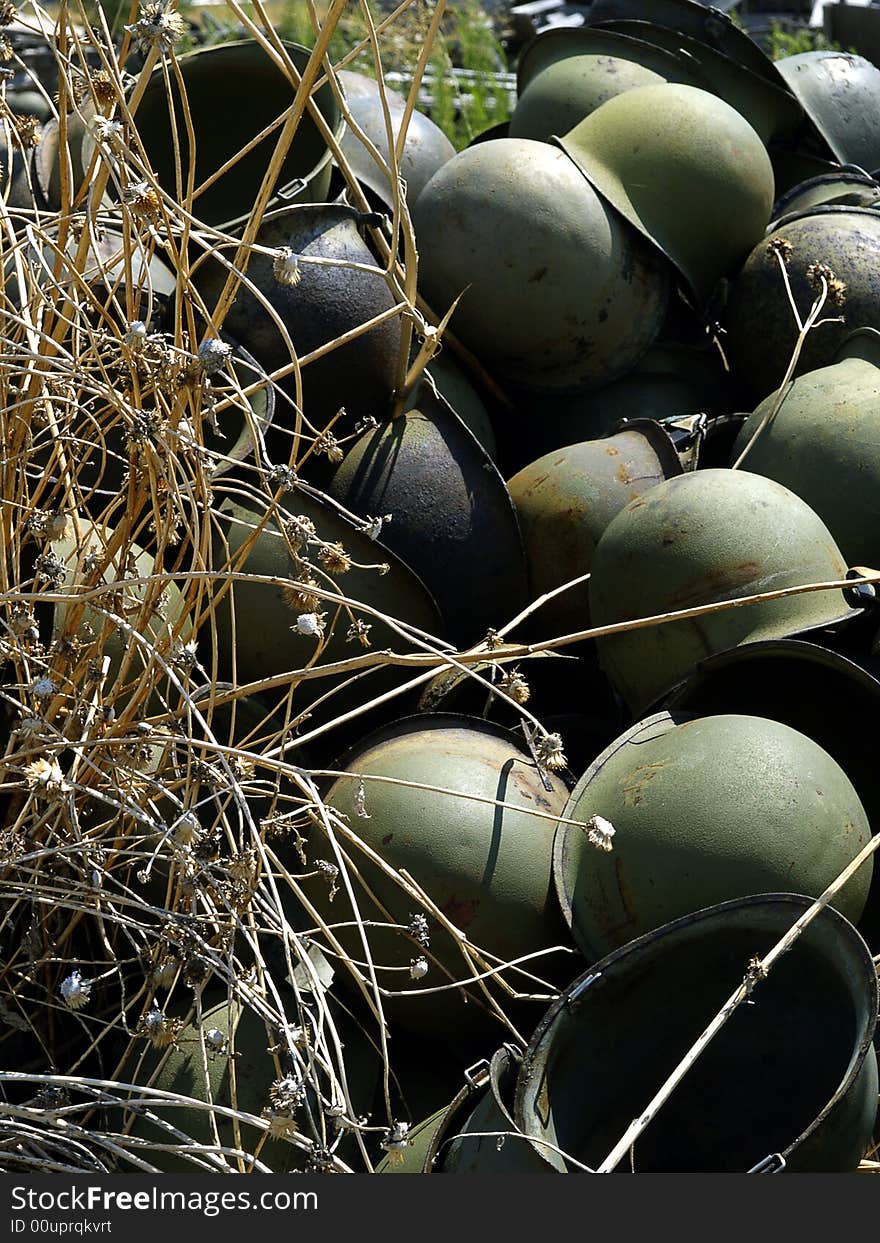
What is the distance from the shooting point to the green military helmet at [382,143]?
3.80 metres

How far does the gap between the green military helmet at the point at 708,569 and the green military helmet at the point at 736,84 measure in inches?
71.4

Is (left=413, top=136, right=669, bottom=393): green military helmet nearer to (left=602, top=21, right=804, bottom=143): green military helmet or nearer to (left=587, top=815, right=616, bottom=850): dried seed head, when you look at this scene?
(left=602, top=21, right=804, bottom=143): green military helmet

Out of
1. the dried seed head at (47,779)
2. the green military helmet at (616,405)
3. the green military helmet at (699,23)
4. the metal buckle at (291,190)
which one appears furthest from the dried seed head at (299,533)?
the green military helmet at (699,23)

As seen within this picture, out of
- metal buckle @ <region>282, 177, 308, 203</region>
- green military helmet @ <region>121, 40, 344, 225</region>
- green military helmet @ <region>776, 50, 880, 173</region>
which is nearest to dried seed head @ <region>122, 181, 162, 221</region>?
metal buckle @ <region>282, 177, 308, 203</region>

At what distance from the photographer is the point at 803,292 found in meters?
3.62

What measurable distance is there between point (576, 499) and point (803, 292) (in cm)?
95

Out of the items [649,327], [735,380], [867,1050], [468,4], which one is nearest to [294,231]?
[649,327]

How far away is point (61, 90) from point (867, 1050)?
1.97m

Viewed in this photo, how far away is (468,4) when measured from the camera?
8.98 metres

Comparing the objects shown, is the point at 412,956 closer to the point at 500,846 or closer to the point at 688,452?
the point at 500,846

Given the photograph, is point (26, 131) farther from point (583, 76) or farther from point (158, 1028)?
point (583, 76)

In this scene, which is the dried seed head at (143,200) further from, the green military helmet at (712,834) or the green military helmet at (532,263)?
the green military helmet at (532,263)

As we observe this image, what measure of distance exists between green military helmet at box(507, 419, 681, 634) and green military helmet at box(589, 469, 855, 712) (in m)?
0.24

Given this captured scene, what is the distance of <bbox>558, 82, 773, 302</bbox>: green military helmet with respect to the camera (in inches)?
144
